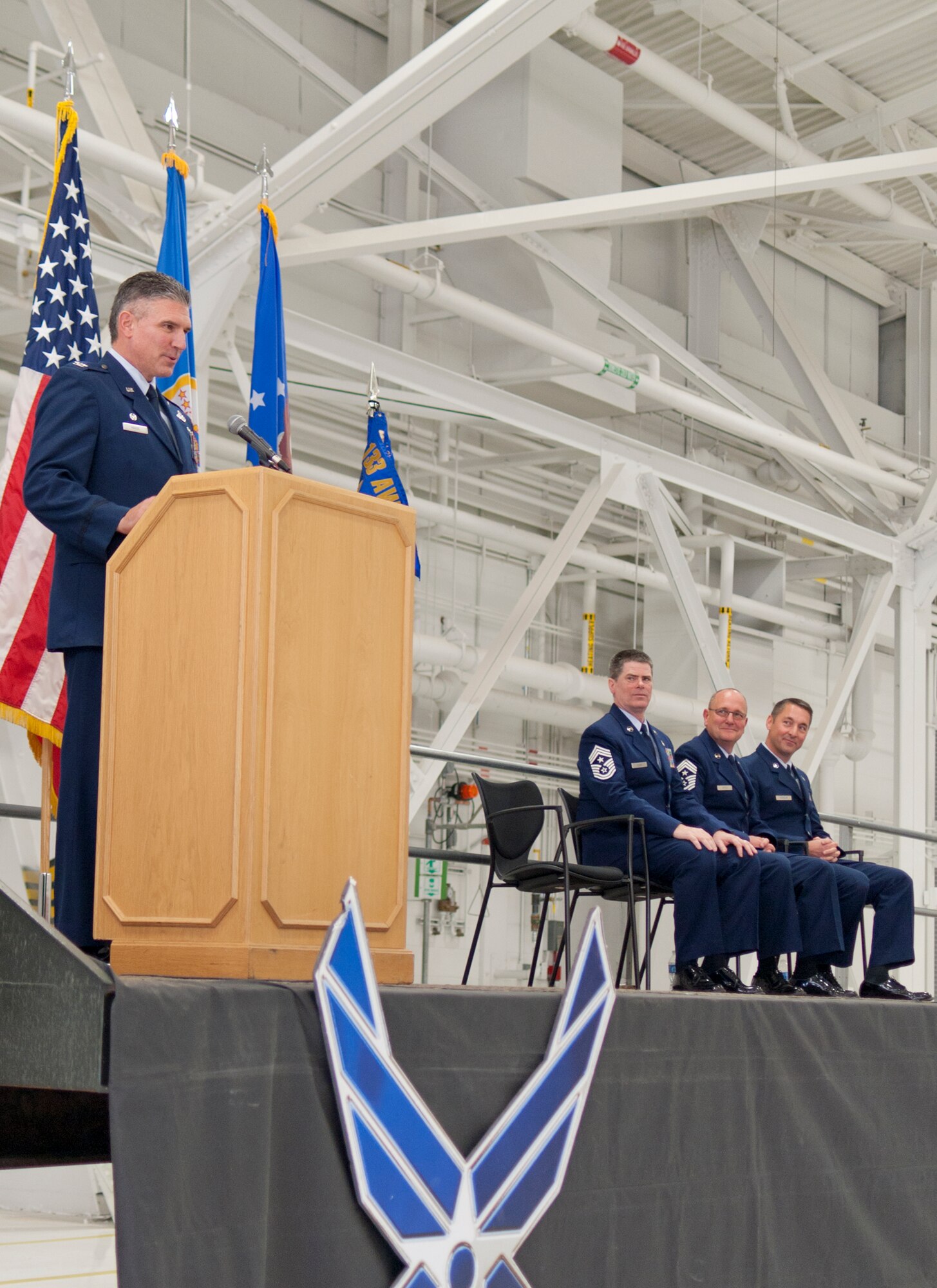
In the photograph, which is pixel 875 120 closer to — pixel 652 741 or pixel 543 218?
pixel 543 218

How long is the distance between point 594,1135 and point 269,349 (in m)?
3.64

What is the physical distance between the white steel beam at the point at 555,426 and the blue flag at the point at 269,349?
1200mm

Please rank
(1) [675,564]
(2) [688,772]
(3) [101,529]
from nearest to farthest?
1. (3) [101,529]
2. (2) [688,772]
3. (1) [675,564]

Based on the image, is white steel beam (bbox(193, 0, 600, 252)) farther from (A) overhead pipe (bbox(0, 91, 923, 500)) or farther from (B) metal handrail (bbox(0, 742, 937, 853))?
(B) metal handrail (bbox(0, 742, 937, 853))

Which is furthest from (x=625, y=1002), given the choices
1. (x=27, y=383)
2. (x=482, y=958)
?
(x=482, y=958)

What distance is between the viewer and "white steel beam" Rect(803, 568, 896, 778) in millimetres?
9984

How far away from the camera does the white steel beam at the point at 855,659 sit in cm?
998

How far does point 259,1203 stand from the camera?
217 centimetres

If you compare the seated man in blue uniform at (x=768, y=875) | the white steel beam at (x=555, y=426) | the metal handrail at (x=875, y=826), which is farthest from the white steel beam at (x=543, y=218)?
the metal handrail at (x=875, y=826)

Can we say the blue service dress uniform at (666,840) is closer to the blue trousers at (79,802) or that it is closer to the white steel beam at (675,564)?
the blue trousers at (79,802)

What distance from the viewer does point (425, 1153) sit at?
7.83ft

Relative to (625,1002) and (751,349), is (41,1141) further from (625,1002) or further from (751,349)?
(751,349)

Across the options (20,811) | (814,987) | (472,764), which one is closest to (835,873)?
(814,987)

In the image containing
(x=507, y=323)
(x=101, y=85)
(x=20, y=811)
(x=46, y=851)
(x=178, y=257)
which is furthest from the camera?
(x=507, y=323)
